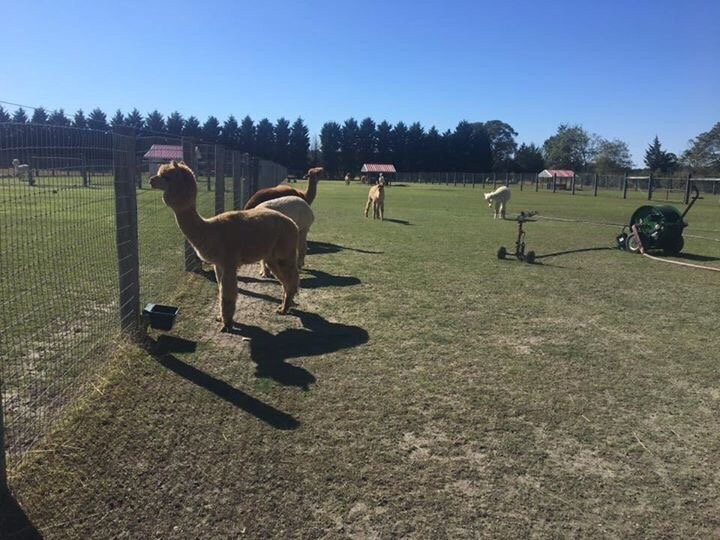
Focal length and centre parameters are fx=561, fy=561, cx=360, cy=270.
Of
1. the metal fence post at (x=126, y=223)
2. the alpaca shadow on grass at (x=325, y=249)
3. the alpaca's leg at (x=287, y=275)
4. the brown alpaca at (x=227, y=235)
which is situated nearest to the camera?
the metal fence post at (x=126, y=223)

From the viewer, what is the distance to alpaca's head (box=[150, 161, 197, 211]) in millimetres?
5391

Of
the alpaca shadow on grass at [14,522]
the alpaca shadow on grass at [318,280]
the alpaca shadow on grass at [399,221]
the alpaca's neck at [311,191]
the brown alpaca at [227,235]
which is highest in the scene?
the alpaca's neck at [311,191]

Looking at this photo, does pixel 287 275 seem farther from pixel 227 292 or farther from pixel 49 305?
pixel 49 305

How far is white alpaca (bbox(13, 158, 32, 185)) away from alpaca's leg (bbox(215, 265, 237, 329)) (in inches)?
83.5

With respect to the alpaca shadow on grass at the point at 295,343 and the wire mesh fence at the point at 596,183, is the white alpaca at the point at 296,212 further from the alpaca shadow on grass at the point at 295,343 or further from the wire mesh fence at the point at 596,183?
the wire mesh fence at the point at 596,183

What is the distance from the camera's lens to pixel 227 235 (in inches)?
233

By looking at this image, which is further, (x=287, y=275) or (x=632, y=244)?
(x=632, y=244)

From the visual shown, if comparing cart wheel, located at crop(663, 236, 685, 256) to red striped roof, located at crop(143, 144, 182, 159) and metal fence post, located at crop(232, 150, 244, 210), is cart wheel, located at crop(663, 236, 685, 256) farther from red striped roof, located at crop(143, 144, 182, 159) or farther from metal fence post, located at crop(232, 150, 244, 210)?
red striped roof, located at crop(143, 144, 182, 159)

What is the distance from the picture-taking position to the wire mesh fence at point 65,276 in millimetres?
3680

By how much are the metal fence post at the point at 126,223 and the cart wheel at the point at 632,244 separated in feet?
35.4

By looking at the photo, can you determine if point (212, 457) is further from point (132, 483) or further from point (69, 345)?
point (69, 345)

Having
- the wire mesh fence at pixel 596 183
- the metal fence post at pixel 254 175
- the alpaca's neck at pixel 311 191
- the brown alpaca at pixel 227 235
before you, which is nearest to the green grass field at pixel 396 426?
the brown alpaca at pixel 227 235

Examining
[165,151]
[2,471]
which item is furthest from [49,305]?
[2,471]

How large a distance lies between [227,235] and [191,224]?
0.40m
